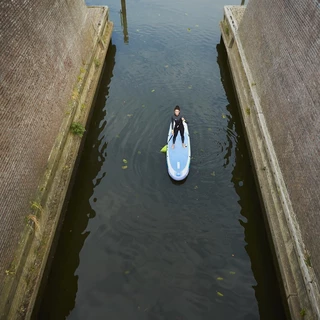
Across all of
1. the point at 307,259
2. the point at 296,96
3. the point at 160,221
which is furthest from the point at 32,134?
the point at 307,259

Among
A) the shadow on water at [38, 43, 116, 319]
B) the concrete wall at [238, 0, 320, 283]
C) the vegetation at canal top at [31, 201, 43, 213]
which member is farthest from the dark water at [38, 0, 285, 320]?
the concrete wall at [238, 0, 320, 283]

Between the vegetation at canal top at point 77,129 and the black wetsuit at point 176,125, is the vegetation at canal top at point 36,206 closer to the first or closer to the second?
the vegetation at canal top at point 77,129

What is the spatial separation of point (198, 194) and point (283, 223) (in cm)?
279

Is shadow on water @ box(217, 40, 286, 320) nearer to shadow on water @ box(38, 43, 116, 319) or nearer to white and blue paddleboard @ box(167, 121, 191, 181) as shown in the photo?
white and blue paddleboard @ box(167, 121, 191, 181)

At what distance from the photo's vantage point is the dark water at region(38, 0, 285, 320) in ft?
26.2

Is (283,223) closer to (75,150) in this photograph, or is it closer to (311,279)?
(311,279)

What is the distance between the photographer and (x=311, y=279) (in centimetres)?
702

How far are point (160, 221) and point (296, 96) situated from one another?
544cm

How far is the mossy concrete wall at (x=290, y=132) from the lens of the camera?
7.43 metres

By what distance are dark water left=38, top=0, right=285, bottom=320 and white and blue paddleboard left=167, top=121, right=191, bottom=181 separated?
1.21 ft

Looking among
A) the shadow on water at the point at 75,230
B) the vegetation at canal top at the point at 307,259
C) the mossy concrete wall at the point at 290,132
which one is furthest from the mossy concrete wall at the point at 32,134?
the vegetation at canal top at the point at 307,259

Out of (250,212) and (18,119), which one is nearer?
(18,119)

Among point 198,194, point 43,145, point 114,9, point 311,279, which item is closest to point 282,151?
point 198,194

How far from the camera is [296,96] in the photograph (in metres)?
9.05
